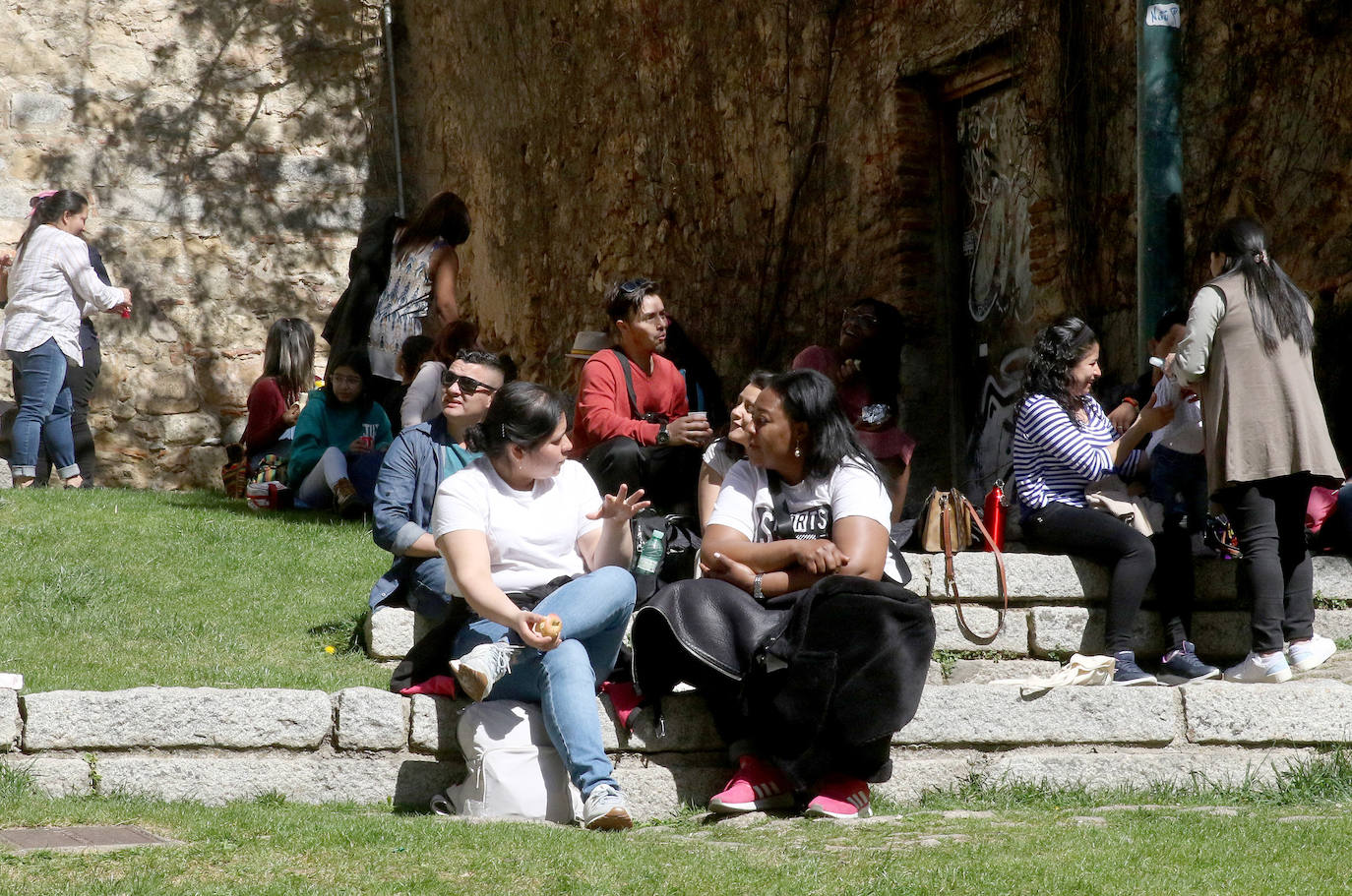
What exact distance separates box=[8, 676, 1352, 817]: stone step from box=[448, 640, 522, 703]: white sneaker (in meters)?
0.25

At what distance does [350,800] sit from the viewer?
14.1ft

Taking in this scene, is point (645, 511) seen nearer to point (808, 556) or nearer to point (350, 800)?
point (808, 556)

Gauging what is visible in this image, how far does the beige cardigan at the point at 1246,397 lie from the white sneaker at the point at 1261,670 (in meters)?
0.59

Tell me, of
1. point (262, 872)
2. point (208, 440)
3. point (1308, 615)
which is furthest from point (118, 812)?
point (208, 440)

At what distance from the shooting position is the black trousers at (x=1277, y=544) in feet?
16.6

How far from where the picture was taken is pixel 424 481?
17.8ft

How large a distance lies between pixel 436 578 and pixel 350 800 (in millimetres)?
1013

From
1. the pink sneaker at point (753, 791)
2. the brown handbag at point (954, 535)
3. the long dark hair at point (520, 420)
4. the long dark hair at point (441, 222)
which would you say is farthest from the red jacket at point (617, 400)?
the pink sneaker at point (753, 791)

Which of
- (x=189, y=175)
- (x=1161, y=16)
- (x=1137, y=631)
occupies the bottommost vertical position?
(x=1137, y=631)

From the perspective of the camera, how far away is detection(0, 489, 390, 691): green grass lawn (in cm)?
499

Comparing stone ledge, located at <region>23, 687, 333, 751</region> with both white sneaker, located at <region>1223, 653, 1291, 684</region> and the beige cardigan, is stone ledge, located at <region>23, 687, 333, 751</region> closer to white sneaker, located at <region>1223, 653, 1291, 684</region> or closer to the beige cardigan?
white sneaker, located at <region>1223, 653, 1291, 684</region>

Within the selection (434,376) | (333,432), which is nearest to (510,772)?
(434,376)

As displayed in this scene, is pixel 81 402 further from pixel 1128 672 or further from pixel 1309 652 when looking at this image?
pixel 1309 652

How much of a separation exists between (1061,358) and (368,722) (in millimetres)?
2889
